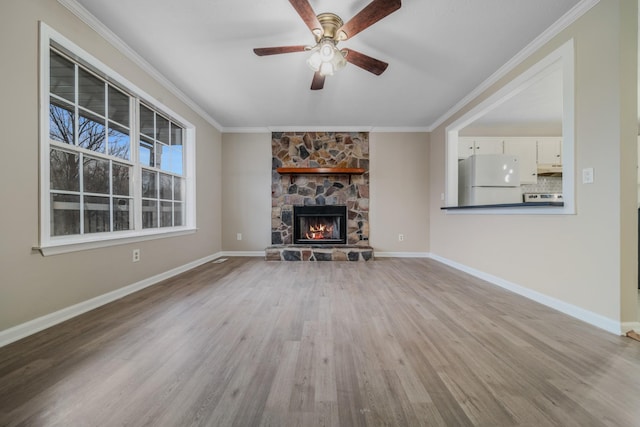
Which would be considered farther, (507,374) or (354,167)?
(354,167)

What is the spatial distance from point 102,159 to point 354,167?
351 cm

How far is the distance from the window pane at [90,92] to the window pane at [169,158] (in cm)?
80

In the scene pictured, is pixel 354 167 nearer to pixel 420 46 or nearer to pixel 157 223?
pixel 420 46

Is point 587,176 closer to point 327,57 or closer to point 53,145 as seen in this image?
point 327,57

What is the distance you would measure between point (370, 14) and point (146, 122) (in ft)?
8.70

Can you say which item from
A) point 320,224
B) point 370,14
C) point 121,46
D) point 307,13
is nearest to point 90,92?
point 121,46

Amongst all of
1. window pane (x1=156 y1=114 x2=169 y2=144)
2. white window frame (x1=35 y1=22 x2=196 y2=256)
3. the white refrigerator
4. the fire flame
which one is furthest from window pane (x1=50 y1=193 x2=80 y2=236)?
the white refrigerator

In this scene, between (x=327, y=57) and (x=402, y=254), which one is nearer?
(x=327, y=57)

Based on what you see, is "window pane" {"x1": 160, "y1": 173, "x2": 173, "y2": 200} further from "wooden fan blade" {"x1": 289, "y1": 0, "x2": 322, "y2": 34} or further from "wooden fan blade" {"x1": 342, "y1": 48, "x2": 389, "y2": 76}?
"wooden fan blade" {"x1": 342, "y1": 48, "x2": 389, "y2": 76}

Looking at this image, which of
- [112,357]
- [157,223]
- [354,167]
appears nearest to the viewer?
[112,357]

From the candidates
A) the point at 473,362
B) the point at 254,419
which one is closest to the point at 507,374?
the point at 473,362

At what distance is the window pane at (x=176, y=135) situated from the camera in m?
3.26

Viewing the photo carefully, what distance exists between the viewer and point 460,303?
2.14m

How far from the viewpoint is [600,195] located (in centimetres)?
170
